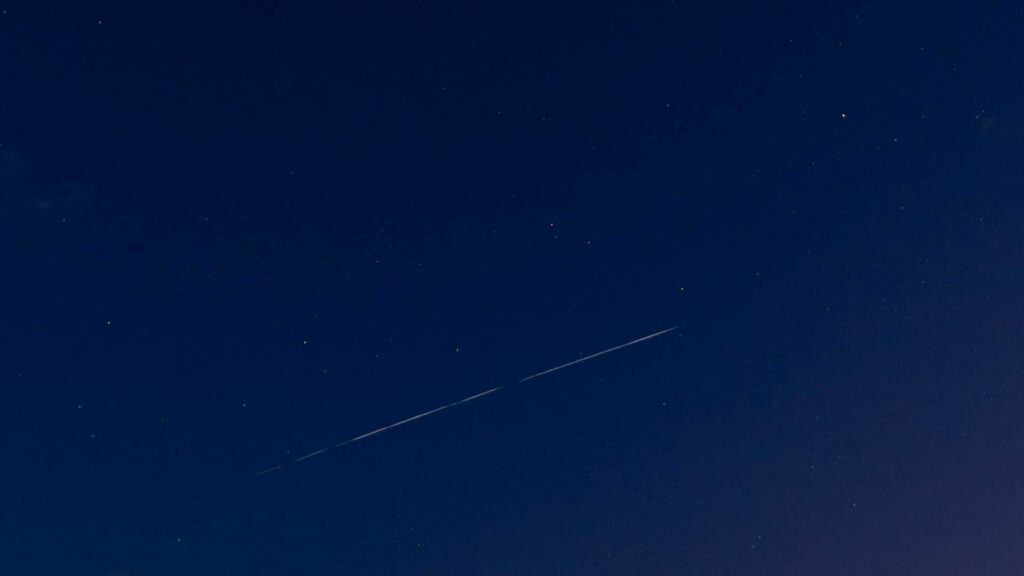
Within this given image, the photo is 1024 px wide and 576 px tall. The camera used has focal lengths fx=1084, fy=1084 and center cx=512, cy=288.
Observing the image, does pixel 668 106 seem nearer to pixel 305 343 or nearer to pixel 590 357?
pixel 590 357

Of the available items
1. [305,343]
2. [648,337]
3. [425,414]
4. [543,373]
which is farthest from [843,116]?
[305,343]

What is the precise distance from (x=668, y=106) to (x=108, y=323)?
269cm

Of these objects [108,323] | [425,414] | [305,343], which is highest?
[108,323]

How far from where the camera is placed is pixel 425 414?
16.6 ft

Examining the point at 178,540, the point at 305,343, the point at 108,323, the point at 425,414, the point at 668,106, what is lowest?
A: the point at 178,540

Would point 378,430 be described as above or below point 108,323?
below

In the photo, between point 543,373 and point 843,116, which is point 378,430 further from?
point 843,116

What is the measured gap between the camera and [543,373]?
16.6 ft

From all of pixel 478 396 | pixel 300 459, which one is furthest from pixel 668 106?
pixel 300 459

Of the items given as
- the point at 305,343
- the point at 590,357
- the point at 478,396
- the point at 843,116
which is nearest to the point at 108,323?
the point at 305,343

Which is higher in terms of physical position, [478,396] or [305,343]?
[305,343]

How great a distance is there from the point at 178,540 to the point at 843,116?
3638 mm

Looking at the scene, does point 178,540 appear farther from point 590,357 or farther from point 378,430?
point 590,357

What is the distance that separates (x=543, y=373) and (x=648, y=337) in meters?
0.52
